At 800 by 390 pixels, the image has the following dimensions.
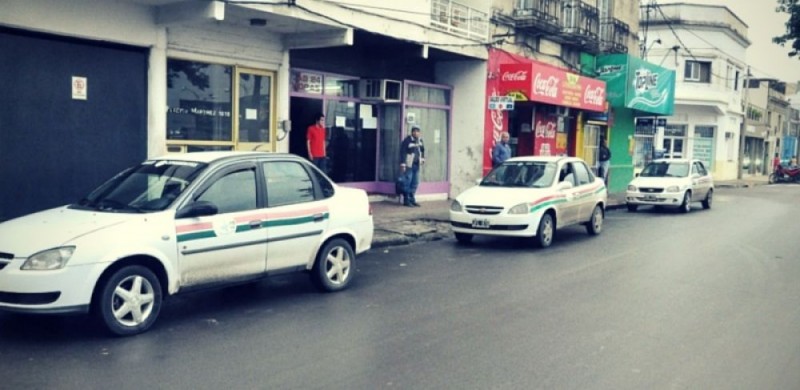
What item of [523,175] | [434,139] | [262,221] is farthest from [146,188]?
[434,139]

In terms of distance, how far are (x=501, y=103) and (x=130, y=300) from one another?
1349 cm

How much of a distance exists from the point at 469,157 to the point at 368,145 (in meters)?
3.29

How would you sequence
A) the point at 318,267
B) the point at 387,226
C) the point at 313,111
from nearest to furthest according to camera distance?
the point at 318,267, the point at 387,226, the point at 313,111

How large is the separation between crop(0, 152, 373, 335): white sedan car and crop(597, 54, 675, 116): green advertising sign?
63.2 feet

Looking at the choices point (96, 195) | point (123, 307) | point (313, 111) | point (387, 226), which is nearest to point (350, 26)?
point (313, 111)

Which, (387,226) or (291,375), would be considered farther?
(387,226)

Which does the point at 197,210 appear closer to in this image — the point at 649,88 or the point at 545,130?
the point at 545,130

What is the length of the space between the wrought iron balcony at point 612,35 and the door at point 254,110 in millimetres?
15828

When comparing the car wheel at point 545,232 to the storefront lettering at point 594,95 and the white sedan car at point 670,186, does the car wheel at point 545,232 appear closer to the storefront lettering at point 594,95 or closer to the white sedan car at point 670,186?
the white sedan car at point 670,186

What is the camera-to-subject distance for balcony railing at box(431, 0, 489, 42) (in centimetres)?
1867

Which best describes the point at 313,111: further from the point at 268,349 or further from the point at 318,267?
the point at 268,349

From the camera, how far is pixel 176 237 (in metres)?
6.95

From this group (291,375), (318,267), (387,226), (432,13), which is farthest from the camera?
(432,13)

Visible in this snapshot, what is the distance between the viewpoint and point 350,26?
14.4m
